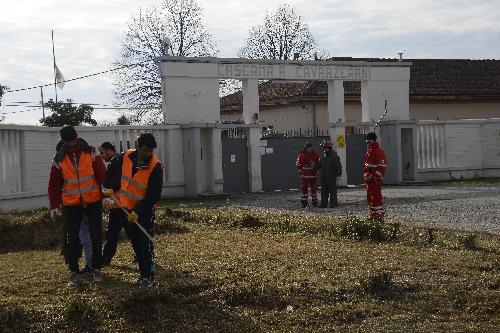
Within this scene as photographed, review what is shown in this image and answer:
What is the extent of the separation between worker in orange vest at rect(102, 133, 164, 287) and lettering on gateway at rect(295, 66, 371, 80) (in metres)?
20.7

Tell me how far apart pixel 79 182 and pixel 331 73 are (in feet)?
71.3

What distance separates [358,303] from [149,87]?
44.9 meters

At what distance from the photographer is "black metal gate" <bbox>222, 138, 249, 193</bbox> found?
2833 centimetres

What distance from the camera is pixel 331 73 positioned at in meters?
31.0

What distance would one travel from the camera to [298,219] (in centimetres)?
1716

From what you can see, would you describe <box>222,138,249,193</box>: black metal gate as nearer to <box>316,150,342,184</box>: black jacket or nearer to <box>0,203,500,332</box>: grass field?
<box>316,150,342,184</box>: black jacket

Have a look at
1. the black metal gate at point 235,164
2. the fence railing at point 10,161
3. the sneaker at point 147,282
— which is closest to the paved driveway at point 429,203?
the black metal gate at point 235,164

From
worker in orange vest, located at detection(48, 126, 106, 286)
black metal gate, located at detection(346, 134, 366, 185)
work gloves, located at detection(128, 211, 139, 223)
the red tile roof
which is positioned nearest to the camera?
work gloves, located at detection(128, 211, 139, 223)

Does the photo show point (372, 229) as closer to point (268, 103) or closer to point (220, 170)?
point (220, 170)

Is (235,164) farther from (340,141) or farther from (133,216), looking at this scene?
(133,216)

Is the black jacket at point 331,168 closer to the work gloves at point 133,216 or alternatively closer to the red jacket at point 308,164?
the red jacket at point 308,164

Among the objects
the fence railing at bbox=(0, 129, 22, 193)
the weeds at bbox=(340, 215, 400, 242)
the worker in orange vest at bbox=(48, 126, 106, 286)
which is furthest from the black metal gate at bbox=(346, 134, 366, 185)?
the worker in orange vest at bbox=(48, 126, 106, 286)

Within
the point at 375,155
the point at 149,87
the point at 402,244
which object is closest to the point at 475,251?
the point at 402,244

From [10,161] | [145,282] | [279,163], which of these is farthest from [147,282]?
[279,163]
